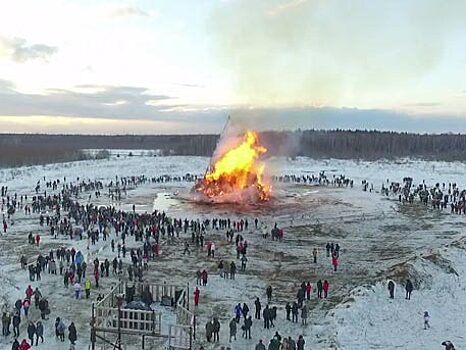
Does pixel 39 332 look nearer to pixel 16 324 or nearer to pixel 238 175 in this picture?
pixel 16 324

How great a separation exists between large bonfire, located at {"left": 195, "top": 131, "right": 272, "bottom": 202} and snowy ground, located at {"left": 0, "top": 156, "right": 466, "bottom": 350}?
2.72 m

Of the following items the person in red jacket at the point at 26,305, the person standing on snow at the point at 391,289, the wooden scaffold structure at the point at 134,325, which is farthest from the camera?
the person standing on snow at the point at 391,289

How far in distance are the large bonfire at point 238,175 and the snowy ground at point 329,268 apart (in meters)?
2.72

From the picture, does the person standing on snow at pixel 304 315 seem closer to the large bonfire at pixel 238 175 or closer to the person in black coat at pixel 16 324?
the person in black coat at pixel 16 324

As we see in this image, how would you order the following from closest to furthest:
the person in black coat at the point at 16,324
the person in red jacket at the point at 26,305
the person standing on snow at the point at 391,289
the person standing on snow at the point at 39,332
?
the person standing on snow at the point at 39,332 → the person in black coat at the point at 16,324 → the person in red jacket at the point at 26,305 → the person standing on snow at the point at 391,289

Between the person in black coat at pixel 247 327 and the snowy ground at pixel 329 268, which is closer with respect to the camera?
the person in black coat at pixel 247 327

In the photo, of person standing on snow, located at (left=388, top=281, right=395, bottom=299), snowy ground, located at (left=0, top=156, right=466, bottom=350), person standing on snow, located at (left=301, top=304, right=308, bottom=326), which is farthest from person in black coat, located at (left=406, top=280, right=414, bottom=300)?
person standing on snow, located at (left=301, top=304, right=308, bottom=326)

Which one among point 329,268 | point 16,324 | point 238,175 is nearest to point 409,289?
point 329,268

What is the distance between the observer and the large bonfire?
53281 millimetres

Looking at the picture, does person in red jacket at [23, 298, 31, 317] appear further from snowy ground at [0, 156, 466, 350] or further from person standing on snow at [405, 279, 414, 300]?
person standing on snow at [405, 279, 414, 300]

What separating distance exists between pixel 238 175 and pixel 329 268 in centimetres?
2893

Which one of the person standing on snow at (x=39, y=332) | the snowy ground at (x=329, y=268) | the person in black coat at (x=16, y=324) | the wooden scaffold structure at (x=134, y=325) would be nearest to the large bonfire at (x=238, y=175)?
the snowy ground at (x=329, y=268)

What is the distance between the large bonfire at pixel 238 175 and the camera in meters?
53.3

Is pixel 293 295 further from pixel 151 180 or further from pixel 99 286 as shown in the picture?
pixel 151 180
